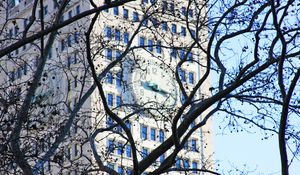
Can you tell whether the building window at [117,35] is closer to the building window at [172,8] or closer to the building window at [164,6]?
the building window at [164,6]

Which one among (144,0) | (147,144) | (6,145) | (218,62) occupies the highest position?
(144,0)

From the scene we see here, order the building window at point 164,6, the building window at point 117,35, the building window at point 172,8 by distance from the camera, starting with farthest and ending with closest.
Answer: the building window at point 117,35 < the building window at point 164,6 < the building window at point 172,8

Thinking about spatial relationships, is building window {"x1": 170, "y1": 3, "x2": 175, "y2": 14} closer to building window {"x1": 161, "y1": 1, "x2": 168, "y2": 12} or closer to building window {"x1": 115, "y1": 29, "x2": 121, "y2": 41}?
building window {"x1": 161, "y1": 1, "x2": 168, "y2": 12}

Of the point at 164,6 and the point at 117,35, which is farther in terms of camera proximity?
the point at 117,35

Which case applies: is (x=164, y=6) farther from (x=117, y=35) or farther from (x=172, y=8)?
(x=117, y=35)

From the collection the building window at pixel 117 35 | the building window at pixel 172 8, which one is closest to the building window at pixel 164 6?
the building window at pixel 172 8

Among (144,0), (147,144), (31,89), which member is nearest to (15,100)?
(31,89)

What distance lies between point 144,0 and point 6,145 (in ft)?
22.2

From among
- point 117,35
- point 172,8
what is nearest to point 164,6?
point 172,8

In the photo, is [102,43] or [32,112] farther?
[102,43]

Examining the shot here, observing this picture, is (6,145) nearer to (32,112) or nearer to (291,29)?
(32,112)

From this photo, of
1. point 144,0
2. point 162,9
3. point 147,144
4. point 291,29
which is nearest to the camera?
point 291,29

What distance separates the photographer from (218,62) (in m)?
16.4

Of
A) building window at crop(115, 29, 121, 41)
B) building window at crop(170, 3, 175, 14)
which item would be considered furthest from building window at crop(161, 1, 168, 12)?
building window at crop(115, 29, 121, 41)
